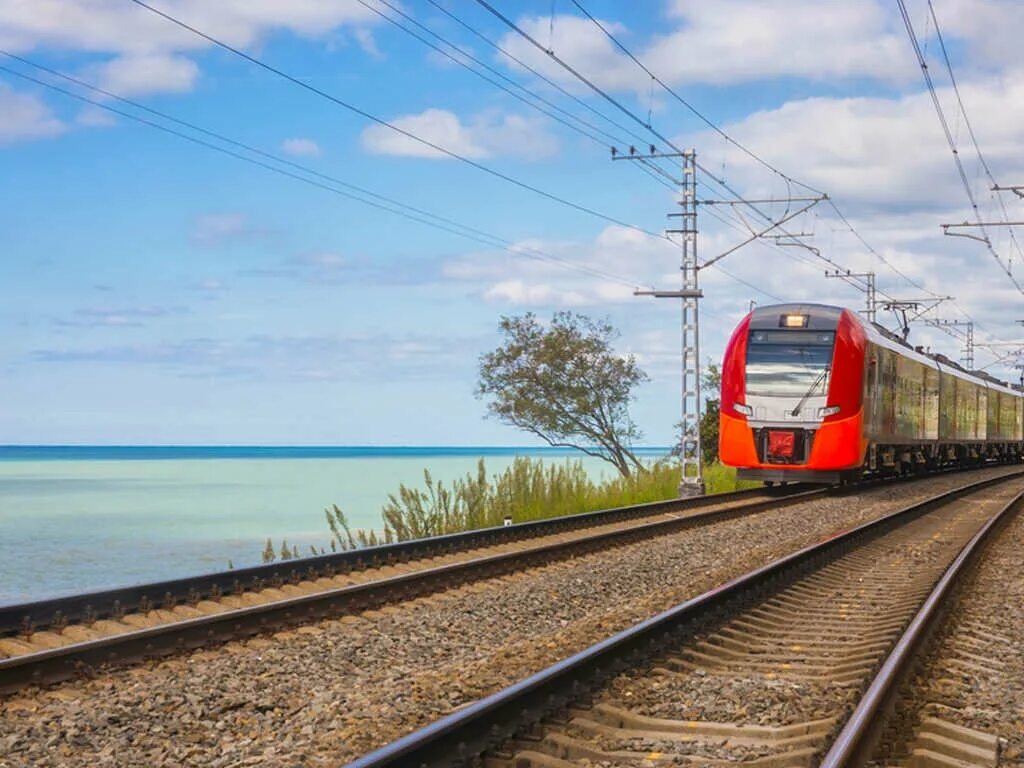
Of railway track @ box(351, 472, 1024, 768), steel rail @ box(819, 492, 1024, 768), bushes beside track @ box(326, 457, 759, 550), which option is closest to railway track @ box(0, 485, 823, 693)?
railway track @ box(351, 472, 1024, 768)

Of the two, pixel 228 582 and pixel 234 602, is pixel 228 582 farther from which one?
pixel 234 602

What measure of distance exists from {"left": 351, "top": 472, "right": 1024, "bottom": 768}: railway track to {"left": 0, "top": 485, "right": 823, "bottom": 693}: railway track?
2.73 meters

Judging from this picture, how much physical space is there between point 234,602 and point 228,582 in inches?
17.0

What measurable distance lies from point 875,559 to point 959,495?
A: 571 inches

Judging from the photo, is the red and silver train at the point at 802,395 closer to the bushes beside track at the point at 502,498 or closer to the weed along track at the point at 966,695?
the bushes beside track at the point at 502,498

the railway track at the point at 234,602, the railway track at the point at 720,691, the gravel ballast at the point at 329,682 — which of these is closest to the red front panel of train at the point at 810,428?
the railway track at the point at 234,602

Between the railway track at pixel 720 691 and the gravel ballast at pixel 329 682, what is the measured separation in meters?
0.62

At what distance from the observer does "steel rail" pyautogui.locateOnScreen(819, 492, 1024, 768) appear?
5496 millimetres

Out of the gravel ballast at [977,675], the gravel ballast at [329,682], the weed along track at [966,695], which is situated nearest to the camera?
the weed along track at [966,695]

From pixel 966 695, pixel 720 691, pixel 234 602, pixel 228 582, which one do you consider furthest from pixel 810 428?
pixel 720 691

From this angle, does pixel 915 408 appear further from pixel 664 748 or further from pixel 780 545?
pixel 664 748

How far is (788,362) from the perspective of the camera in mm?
25797

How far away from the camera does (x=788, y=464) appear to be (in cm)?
2566

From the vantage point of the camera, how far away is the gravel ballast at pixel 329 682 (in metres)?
6.23
